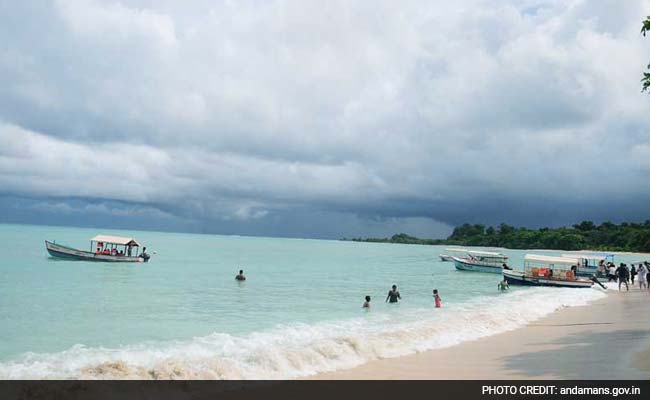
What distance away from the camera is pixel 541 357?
1307 centimetres

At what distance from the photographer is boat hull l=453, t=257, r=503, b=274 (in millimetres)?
60791

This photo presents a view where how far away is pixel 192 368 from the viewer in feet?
40.8

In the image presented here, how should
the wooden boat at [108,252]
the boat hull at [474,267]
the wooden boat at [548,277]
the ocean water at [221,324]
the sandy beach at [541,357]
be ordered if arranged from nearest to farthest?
1. the sandy beach at [541,357]
2. the ocean water at [221,324]
3. the wooden boat at [548,277]
4. the wooden boat at [108,252]
5. the boat hull at [474,267]

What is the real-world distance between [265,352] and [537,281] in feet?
108

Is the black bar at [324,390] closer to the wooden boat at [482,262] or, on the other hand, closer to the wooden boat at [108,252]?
the wooden boat at [108,252]

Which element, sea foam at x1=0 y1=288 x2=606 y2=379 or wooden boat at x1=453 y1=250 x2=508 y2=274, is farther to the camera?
wooden boat at x1=453 y1=250 x2=508 y2=274

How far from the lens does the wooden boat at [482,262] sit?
6094 cm

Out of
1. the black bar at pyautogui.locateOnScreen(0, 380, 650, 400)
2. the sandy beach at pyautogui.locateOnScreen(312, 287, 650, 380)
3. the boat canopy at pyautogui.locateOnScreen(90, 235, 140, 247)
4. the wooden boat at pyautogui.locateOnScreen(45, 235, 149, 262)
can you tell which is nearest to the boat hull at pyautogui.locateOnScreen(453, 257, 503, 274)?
the wooden boat at pyautogui.locateOnScreen(45, 235, 149, 262)

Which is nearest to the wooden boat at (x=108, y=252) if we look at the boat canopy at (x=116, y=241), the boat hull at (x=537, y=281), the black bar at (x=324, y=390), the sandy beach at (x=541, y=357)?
the boat canopy at (x=116, y=241)

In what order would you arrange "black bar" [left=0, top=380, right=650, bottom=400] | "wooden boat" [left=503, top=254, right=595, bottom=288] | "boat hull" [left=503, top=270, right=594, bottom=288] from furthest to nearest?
"wooden boat" [left=503, top=254, right=595, bottom=288], "boat hull" [left=503, top=270, right=594, bottom=288], "black bar" [left=0, top=380, right=650, bottom=400]

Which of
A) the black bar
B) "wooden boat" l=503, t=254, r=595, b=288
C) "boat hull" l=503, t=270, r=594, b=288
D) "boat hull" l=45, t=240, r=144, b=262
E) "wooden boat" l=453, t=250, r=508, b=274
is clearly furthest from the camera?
"wooden boat" l=453, t=250, r=508, b=274

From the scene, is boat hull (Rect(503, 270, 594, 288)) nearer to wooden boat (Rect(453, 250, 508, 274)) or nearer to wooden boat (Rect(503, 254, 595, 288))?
wooden boat (Rect(503, 254, 595, 288))

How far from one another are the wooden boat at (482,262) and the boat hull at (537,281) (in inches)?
683

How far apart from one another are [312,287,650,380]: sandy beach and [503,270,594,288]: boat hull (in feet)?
67.2
